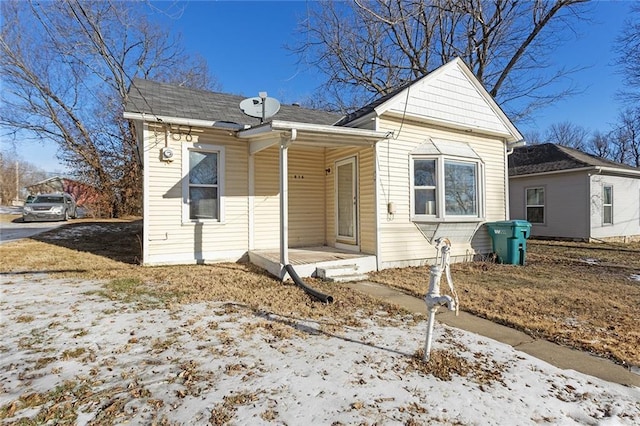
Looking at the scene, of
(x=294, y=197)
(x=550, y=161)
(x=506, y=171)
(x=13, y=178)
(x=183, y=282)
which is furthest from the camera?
(x=13, y=178)

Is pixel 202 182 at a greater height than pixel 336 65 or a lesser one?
lesser

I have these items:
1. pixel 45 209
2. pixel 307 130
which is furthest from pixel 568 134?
pixel 45 209

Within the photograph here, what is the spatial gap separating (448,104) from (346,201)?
11.5 feet

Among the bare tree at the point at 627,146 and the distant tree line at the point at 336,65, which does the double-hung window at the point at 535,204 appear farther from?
the bare tree at the point at 627,146

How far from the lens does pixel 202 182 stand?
24.2ft

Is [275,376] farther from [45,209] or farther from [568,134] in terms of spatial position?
[568,134]

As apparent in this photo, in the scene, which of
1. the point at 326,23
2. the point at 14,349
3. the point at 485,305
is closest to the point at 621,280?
the point at 485,305

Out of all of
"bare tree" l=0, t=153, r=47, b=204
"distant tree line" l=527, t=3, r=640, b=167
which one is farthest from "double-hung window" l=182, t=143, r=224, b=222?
"bare tree" l=0, t=153, r=47, b=204

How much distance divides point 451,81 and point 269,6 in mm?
4977

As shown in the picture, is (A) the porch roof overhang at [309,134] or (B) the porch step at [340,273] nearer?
(A) the porch roof overhang at [309,134]

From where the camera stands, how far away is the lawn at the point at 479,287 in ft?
13.1

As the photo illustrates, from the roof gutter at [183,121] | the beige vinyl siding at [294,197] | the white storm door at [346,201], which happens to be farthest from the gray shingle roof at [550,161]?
the roof gutter at [183,121]

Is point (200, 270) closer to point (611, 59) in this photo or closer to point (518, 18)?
point (518, 18)

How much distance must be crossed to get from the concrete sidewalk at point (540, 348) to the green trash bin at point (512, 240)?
451 centimetres
